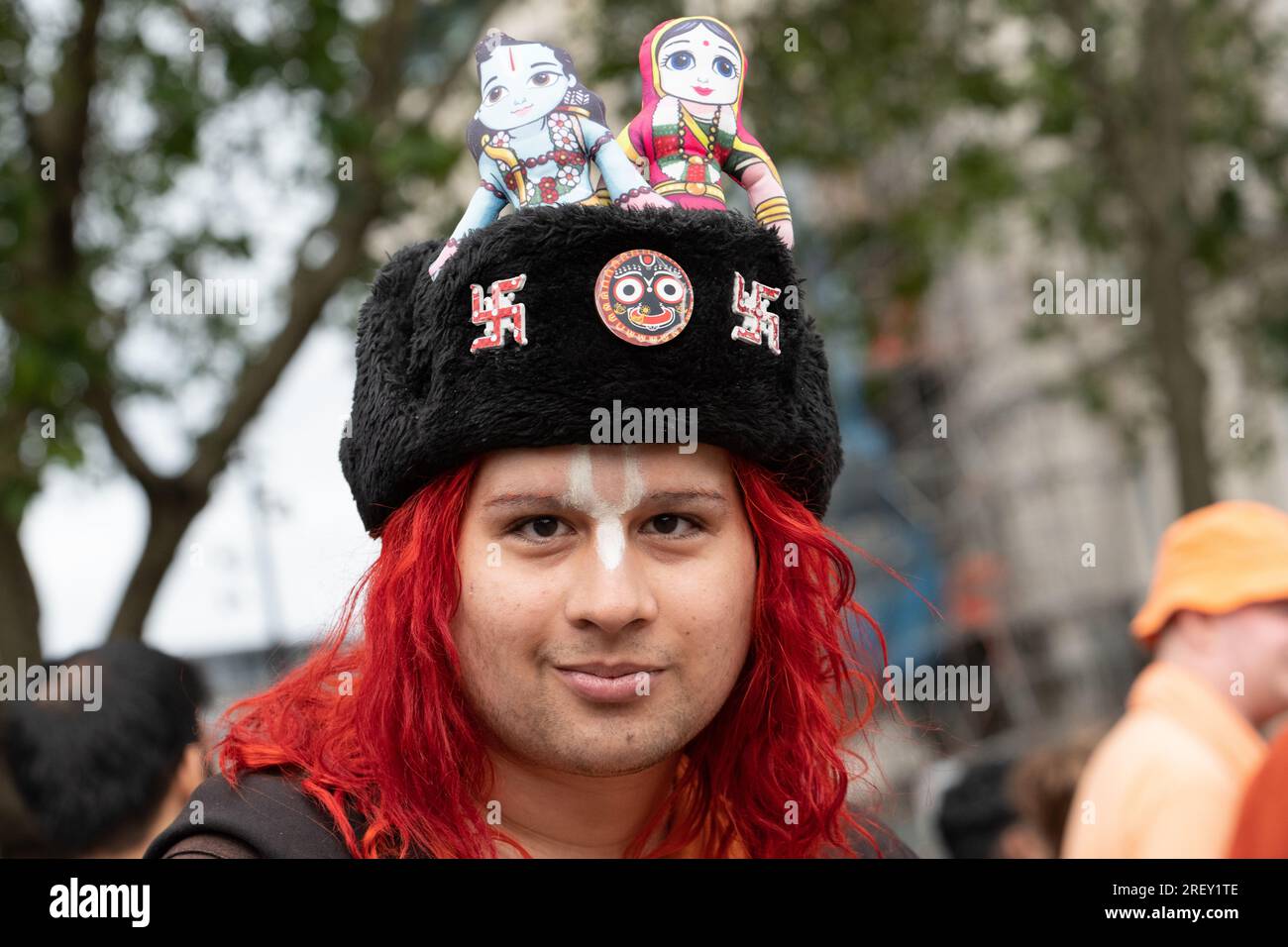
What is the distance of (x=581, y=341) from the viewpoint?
6.67 feet

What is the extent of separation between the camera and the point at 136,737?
327cm

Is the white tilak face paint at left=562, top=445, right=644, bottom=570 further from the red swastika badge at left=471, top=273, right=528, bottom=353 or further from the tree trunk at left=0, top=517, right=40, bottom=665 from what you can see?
the tree trunk at left=0, top=517, right=40, bottom=665

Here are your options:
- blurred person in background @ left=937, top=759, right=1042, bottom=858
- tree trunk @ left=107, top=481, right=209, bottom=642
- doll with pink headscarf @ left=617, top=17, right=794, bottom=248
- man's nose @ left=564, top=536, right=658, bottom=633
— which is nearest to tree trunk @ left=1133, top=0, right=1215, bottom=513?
blurred person in background @ left=937, top=759, right=1042, bottom=858

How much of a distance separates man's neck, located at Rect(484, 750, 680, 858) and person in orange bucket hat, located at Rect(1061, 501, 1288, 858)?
4.18 feet

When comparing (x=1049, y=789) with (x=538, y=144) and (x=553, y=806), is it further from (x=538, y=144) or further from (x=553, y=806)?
(x=538, y=144)

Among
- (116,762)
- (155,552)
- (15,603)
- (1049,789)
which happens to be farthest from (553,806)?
(155,552)

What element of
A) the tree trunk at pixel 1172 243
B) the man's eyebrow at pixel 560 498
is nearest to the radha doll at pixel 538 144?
the man's eyebrow at pixel 560 498

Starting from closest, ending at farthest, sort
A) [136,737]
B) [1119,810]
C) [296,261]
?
[1119,810]
[136,737]
[296,261]

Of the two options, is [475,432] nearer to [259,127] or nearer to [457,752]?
[457,752]

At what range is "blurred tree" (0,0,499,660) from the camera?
5973mm

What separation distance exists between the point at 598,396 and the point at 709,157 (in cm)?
A: 46

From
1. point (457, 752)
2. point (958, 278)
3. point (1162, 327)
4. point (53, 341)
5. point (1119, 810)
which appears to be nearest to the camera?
point (457, 752)

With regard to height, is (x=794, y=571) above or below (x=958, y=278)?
below
